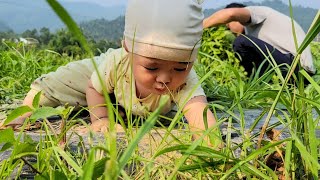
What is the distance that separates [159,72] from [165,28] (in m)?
0.14

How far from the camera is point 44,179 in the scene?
3.10 feet

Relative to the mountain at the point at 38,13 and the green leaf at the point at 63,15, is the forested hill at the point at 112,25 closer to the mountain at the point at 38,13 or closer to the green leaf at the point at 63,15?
the mountain at the point at 38,13

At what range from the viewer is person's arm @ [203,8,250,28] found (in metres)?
4.25

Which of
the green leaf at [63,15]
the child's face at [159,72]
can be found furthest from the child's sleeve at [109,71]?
the green leaf at [63,15]

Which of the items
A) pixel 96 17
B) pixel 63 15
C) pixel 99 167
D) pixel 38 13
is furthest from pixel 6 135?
pixel 38 13

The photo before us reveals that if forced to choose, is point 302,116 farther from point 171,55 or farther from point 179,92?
point 179,92

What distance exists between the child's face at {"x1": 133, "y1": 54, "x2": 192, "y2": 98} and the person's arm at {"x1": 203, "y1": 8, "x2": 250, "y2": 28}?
241 cm

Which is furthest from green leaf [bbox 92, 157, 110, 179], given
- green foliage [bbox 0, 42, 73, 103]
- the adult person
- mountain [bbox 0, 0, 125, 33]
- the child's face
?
the adult person

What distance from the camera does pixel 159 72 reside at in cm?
185

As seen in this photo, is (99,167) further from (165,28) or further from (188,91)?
(188,91)

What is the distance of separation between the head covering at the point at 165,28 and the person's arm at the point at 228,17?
240 centimetres

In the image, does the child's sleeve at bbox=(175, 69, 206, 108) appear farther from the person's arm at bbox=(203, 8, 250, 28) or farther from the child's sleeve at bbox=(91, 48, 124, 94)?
the person's arm at bbox=(203, 8, 250, 28)

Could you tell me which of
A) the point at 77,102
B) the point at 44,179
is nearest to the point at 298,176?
the point at 44,179

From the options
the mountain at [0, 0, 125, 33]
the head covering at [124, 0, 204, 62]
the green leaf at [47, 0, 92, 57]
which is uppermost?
the green leaf at [47, 0, 92, 57]
